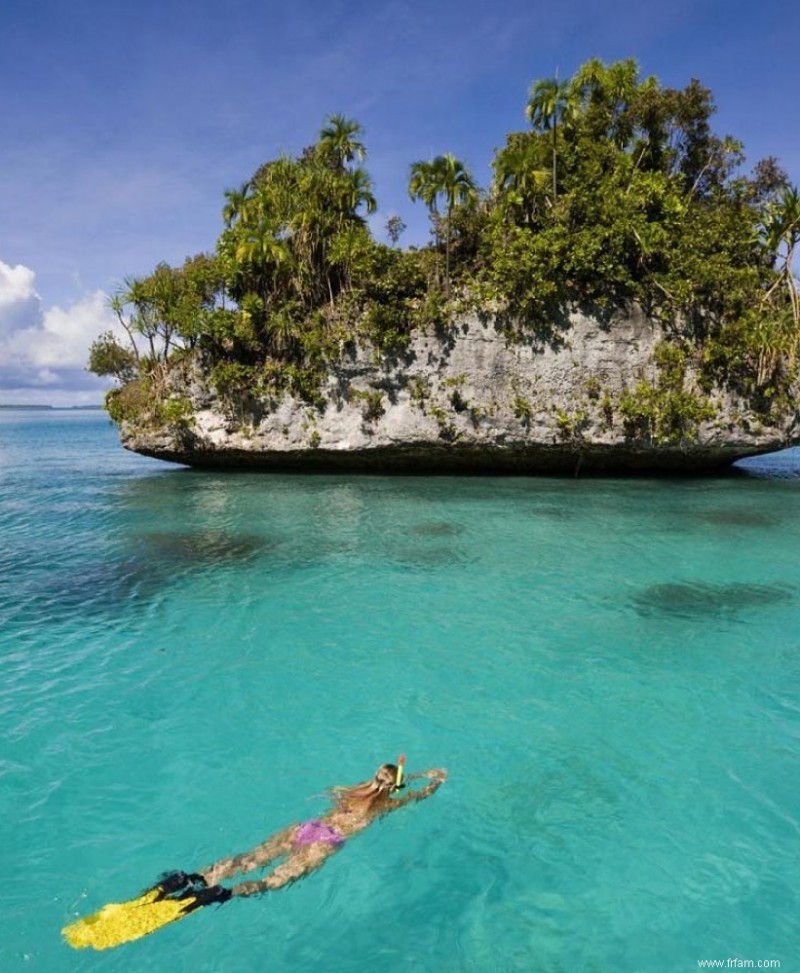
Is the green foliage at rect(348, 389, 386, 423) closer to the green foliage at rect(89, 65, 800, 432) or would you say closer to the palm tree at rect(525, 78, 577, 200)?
the green foliage at rect(89, 65, 800, 432)

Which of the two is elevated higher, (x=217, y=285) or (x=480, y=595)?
(x=217, y=285)

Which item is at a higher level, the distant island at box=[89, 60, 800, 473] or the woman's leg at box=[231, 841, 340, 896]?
the distant island at box=[89, 60, 800, 473]

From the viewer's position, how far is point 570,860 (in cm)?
591

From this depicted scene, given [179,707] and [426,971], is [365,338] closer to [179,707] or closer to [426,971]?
[179,707]

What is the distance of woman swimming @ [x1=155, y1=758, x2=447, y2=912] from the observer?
548cm

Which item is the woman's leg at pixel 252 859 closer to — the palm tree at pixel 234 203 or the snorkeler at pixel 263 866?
the snorkeler at pixel 263 866

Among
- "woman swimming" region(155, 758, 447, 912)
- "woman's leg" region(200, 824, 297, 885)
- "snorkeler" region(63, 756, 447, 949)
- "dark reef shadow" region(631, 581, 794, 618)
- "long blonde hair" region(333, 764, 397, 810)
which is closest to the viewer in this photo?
"snorkeler" region(63, 756, 447, 949)

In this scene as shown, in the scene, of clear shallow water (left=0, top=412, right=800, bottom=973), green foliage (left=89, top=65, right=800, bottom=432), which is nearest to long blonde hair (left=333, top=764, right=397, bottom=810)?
clear shallow water (left=0, top=412, right=800, bottom=973)

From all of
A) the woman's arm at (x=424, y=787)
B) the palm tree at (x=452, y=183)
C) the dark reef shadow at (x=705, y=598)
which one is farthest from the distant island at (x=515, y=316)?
the woman's arm at (x=424, y=787)

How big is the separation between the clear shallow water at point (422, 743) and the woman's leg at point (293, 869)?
0.33 ft

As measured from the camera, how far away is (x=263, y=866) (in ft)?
19.0

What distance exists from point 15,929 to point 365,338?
26.4 meters

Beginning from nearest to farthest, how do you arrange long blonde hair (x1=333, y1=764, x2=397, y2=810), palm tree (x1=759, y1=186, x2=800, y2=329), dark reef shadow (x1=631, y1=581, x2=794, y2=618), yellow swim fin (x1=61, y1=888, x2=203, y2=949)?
yellow swim fin (x1=61, y1=888, x2=203, y2=949)
long blonde hair (x1=333, y1=764, x2=397, y2=810)
dark reef shadow (x1=631, y1=581, x2=794, y2=618)
palm tree (x1=759, y1=186, x2=800, y2=329)

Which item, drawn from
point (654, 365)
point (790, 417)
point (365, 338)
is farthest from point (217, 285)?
point (790, 417)
